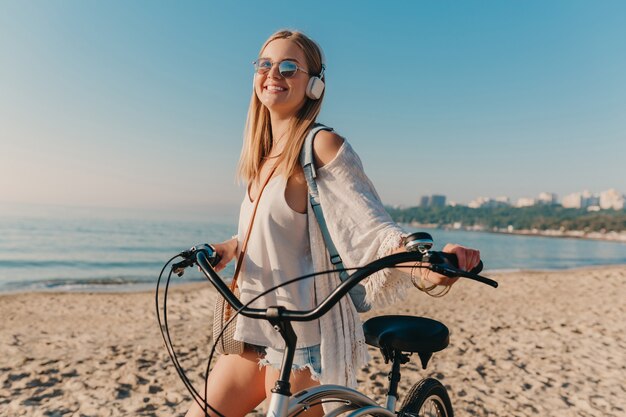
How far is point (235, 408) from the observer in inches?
68.4

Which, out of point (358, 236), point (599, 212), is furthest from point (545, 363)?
point (599, 212)

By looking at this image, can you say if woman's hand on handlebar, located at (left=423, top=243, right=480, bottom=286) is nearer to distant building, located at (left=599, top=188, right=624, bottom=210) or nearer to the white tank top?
the white tank top

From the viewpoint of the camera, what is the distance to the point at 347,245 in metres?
1.54

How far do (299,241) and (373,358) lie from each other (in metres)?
5.53

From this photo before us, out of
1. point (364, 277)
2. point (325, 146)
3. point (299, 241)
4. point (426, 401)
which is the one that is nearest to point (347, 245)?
point (299, 241)

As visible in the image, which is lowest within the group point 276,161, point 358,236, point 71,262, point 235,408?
point 71,262

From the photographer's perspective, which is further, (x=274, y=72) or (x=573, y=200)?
(x=573, y=200)

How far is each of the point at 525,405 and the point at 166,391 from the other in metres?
3.95

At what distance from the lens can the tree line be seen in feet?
316

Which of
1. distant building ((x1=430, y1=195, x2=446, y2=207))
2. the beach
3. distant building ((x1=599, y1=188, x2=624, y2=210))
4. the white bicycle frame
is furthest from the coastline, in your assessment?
the white bicycle frame

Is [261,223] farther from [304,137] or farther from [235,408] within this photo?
[235,408]

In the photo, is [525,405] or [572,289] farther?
[572,289]

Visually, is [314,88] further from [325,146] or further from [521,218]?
[521,218]

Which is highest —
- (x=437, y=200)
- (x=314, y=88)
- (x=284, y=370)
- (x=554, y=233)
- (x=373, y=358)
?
(x=437, y=200)
